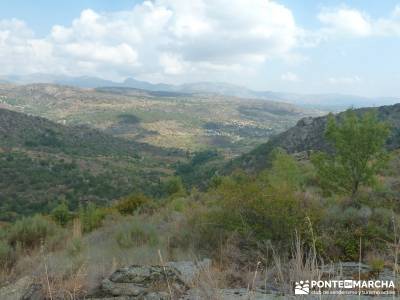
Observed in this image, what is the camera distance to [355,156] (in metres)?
14.3

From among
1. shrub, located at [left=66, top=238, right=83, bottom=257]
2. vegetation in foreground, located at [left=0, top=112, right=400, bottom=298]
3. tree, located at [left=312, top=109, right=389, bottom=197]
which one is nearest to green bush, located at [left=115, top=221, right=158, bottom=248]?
vegetation in foreground, located at [left=0, top=112, right=400, bottom=298]

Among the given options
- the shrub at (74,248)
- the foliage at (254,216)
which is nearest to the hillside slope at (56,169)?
the shrub at (74,248)

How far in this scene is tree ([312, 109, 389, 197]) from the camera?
1428 cm

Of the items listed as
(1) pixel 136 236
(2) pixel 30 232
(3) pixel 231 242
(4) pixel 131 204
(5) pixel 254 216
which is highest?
(5) pixel 254 216

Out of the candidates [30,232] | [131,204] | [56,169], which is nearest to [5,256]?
[30,232]

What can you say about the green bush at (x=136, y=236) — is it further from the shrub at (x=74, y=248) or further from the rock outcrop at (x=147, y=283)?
the rock outcrop at (x=147, y=283)

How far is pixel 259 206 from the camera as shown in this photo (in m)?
8.38

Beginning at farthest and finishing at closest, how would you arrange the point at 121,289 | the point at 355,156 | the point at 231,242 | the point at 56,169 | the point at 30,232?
1. the point at 56,169
2. the point at 355,156
3. the point at 30,232
4. the point at 231,242
5. the point at 121,289

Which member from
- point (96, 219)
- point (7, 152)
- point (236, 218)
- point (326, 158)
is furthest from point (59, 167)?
point (236, 218)

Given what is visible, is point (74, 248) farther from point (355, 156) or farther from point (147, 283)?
point (355, 156)

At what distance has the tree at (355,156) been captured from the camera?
46.9 ft

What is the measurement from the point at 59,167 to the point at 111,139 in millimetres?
62910

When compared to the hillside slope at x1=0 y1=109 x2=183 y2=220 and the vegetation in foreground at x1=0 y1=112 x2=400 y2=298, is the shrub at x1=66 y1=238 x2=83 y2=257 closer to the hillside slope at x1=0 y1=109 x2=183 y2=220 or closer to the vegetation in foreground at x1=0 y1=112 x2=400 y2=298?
the vegetation in foreground at x1=0 y1=112 x2=400 y2=298

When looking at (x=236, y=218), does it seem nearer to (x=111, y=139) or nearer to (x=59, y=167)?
(x=59, y=167)
